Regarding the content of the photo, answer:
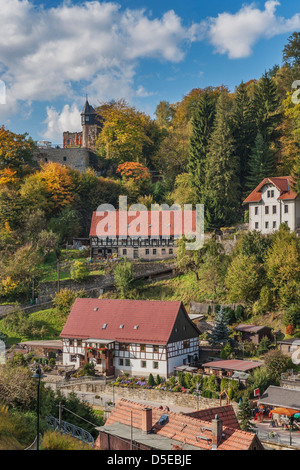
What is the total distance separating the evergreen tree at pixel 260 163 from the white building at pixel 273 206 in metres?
4.36

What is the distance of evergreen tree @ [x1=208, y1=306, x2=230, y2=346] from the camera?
42.8 meters

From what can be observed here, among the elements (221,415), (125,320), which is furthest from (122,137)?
(221,415)

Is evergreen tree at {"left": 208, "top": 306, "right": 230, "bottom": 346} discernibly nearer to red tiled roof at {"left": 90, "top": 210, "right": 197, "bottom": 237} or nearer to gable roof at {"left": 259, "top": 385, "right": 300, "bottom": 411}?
gable roof at {"left": 259, "top": 385, "right": 300, "bottom": 411}

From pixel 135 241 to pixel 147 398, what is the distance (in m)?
23.5

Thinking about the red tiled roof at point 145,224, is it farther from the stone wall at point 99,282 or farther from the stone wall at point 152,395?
the stone wall at point 152,395

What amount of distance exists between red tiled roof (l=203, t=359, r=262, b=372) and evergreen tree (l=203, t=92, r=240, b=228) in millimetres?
20318

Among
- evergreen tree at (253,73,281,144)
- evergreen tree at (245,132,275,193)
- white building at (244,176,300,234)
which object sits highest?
evergreen tree at (253,73,281,144)

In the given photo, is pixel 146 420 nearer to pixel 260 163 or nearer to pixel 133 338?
pixel 133 338

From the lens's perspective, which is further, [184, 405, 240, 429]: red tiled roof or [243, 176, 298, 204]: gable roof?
[243, 176, 298, 204]: gable roof

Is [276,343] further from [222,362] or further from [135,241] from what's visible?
[135,241]

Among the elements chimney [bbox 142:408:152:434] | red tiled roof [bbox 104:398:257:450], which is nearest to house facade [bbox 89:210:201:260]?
red tiled roof [bbox 104:398:257:450]

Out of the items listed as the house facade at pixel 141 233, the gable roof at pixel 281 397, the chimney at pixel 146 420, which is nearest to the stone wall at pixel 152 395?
the gable roof at pixel 281 397

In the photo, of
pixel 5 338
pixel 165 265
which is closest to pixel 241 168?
pixel 165 265

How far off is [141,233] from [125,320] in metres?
15.8
